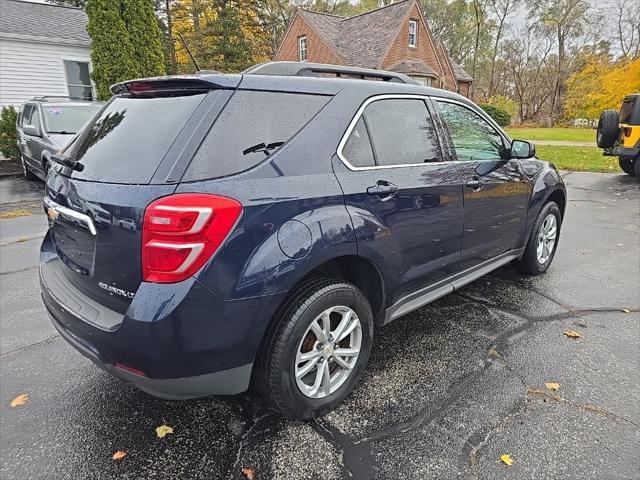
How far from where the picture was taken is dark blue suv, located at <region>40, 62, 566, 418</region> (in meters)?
1.82

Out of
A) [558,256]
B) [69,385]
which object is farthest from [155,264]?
[558,256]

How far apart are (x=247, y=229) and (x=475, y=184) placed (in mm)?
1971

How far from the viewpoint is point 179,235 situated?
1777 millimetres

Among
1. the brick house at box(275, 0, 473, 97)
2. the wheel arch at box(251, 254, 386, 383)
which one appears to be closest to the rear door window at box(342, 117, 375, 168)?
the wheel arch at box(251, 254, 386, 383)

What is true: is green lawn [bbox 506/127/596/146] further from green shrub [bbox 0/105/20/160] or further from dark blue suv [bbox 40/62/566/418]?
dark blue suv [bbox 40/62/566/418]

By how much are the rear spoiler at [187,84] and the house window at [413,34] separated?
26.3 m

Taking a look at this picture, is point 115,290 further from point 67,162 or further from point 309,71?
point 309,71

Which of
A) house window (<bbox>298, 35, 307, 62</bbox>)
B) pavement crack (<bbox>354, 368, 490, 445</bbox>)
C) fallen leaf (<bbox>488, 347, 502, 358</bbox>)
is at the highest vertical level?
house window (<bbox>298, 35, 307, 62</bbox>)

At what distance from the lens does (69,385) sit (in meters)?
2.70

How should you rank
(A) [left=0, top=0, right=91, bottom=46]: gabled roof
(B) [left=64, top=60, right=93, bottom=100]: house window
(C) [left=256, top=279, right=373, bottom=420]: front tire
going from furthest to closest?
(B) [left=64, top=60, right=93, bottom=100]: house window < (A) [left=0, top=0, right=91, bottom=46]: gabled roof < (C) [left=256, top=279, right=373, bottom=420]: front tire

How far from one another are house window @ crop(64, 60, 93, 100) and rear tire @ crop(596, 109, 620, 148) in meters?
16.3

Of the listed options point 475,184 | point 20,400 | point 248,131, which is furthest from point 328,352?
point 20,400

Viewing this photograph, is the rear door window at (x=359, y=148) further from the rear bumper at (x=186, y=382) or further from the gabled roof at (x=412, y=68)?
the gabled roof at (x=412, y=68)

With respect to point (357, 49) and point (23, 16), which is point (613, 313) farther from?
point (357, 49)
